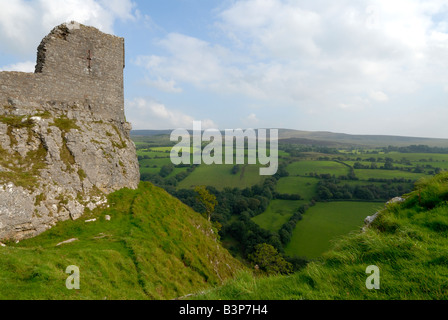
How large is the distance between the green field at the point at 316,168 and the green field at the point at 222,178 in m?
19.5

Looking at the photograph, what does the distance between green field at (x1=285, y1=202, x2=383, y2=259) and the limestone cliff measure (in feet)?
152

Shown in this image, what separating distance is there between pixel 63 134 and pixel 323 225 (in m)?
65.4

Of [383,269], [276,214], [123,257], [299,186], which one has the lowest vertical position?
[276,214]

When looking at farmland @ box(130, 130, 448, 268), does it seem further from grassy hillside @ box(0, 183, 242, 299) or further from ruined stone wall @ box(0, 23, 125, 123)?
ruined stone wall @ box(0, 23, 125, 123)

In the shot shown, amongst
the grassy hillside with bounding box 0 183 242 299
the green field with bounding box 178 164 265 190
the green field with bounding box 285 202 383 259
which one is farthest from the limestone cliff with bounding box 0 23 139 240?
the green field with bounding box 178 164 265 190

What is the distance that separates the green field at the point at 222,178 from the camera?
95.2 m

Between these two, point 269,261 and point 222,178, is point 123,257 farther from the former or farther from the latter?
point 222,178

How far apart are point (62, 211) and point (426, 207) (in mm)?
16512

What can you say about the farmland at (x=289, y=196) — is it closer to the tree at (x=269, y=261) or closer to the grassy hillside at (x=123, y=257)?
the tree at (x=269, y=261)

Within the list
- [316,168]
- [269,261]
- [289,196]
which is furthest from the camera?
[316,168]

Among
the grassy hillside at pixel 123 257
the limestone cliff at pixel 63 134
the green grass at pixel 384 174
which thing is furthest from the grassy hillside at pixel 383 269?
the green grass at pixel 384 174

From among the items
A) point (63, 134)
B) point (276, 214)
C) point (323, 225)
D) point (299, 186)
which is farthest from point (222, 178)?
point (63, 134)

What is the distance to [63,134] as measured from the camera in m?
14.9

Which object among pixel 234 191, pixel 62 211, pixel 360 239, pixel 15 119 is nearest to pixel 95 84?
pixel 15 119
